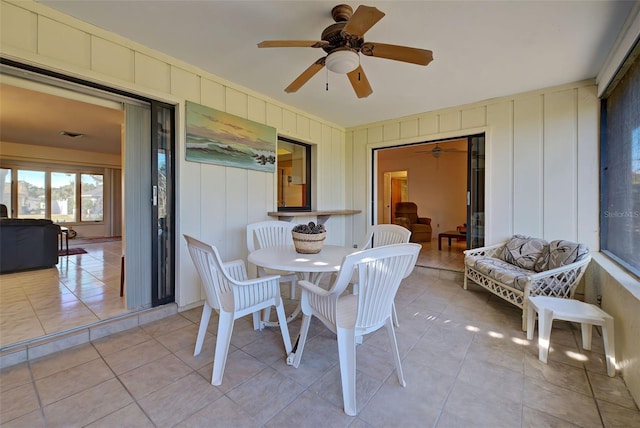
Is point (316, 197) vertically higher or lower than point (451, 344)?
higher

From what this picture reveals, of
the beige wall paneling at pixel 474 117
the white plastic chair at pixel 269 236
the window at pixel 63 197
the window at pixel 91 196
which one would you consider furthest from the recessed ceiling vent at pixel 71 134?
the beige wall paneling at pixel 474 117

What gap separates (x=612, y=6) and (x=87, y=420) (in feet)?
13.4

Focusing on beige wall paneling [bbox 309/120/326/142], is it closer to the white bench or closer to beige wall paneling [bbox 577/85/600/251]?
beige wall paneling [bbox 577/85/600/251]

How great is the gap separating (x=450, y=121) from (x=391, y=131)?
0.90m

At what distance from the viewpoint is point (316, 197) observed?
440cm

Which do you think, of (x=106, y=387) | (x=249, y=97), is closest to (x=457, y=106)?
(x=249, y=97)

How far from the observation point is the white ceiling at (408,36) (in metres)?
1.86

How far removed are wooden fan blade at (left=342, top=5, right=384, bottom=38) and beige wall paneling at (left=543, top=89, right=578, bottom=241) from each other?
2.81m

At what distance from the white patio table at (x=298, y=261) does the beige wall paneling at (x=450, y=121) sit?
264 cm

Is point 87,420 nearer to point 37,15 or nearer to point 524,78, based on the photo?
point 37,15

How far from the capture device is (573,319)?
185 centimetres

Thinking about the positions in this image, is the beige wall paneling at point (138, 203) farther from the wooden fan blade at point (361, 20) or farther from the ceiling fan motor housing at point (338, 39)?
the wooden fan blade at point (361, 20)

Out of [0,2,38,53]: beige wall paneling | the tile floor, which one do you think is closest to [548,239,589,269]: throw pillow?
the tile floor

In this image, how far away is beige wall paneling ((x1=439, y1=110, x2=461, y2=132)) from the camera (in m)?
3.73
